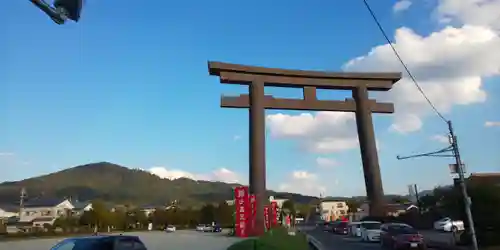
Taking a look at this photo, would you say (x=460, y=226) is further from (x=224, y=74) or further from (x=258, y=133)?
(x=224, y=74)

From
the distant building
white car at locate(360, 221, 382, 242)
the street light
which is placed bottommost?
white car at locate(360, 221, 382, 242)

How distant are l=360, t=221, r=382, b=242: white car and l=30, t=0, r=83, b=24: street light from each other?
28619 mm

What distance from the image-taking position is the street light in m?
4.42

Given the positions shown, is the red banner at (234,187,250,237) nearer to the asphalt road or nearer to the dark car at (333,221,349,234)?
the asphalt road

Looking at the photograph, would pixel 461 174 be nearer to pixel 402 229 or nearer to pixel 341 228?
pixel 402 229

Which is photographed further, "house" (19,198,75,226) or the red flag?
"house" (19,198,75,226)

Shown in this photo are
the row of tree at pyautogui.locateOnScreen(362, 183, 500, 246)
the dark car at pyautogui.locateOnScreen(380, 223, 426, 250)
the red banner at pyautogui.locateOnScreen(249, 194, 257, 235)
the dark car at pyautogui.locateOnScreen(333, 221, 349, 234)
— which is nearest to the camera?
the row of tree at pyautogui.locateOnScreen(362, 183, 500, 246)

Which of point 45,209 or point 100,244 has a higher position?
point 45,209

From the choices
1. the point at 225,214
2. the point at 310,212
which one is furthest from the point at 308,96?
the point at 310,212

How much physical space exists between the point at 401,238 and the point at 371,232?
924 centimetres

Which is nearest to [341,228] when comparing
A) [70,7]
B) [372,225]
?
[372,225]

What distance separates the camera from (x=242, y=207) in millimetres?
28484

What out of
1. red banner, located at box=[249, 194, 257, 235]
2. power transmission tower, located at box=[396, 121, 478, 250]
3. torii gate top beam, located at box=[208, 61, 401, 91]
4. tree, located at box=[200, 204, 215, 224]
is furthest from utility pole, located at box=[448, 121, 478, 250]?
tree, located at box=[200, 204, 215, 224]

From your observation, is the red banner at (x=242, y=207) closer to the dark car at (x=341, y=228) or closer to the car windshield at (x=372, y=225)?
the car windshield at (x=372, y=225)
